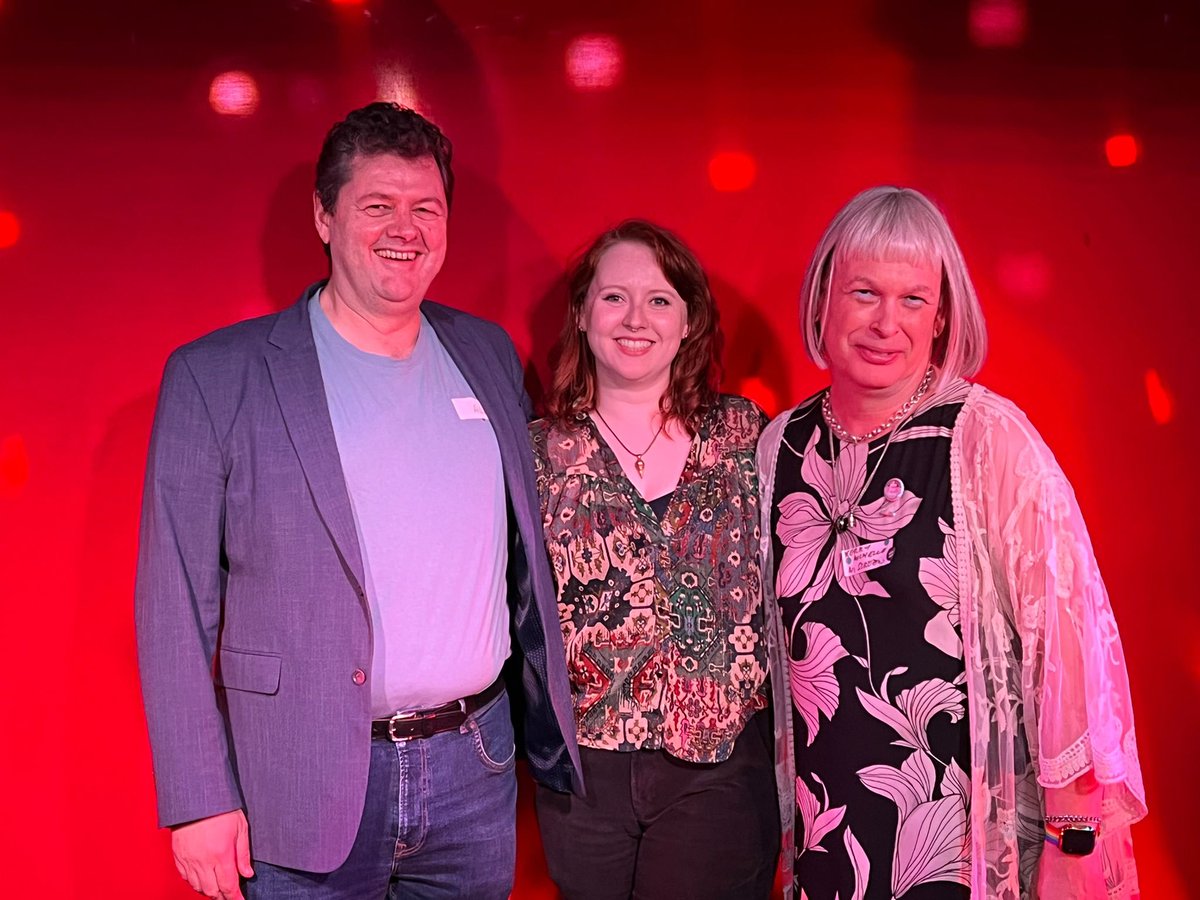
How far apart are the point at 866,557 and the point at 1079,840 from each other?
65cm

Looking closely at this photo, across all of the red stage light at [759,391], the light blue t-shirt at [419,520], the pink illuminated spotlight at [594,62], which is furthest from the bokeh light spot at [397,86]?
the red stage light at [759,391]

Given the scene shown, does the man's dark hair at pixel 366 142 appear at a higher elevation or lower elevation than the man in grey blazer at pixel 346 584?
higher

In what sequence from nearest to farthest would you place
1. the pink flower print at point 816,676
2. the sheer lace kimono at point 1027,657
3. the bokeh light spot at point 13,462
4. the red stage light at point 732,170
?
the sheer lace kimono at point 1027,657, the pink flower print at point 816,676, the bokeh light spot at point 13,462, the red stage light at point 732,170

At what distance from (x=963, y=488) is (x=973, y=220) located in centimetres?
126

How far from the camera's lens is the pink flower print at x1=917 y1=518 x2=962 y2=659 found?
2.05m

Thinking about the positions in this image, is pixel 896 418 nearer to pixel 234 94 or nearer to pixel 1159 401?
pixel 1159 401

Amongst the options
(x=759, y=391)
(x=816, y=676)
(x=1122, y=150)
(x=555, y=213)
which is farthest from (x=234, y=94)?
(x=1122, y=150)

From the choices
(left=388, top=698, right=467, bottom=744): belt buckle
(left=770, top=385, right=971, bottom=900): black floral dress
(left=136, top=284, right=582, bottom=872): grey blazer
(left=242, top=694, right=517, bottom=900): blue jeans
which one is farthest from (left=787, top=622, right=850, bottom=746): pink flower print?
(left=136, top=284, right=582, bottom=872): grey blazer

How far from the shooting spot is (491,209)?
9.45 ft

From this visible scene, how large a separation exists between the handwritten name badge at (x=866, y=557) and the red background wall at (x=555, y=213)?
980 millimetres

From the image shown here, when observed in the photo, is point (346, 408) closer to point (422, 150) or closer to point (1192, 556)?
point (422, 150)

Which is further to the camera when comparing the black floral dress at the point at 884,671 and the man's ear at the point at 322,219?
the man's ear at the point at 322,219

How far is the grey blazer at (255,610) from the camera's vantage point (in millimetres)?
1972

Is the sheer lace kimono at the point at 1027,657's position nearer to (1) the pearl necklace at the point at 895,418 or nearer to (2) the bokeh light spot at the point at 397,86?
(1) the pearl necklace at the point at 895,418
